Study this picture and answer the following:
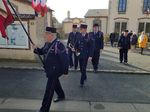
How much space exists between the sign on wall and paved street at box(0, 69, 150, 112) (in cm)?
185

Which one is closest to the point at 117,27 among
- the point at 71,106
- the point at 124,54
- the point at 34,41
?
the point at 124,54

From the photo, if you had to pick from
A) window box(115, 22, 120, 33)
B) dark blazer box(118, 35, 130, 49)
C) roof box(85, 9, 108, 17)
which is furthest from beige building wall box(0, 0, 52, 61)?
roof box(85, 9, 108, 17)

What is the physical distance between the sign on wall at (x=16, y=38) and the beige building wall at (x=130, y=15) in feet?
72.4

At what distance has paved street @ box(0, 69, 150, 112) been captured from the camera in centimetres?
654

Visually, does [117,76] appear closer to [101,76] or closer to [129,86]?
[101,76]

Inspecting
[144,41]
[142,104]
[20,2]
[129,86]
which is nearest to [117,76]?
[129,86]

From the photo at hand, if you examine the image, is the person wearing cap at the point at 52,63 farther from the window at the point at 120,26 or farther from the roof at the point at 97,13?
the roof at the point at 97,13

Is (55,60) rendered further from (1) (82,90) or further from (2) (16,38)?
(2) (16,38)

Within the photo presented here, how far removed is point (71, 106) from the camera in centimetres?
589

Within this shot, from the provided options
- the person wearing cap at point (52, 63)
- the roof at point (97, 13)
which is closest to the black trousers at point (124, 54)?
the person wearing cap at point (52, 63)

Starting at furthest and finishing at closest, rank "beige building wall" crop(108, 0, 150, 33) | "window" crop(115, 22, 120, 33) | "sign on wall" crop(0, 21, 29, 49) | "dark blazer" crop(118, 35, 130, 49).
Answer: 1. "window" crop(115, 22, 120, 33)
2. "beige building wall" crop(108, 0, 150, 33)
3. "dark blazer" crop(118, 35, 130, 49)
4. "sign on wall" crop(0, 21, 29, 49)

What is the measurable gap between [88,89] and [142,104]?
5.87ft

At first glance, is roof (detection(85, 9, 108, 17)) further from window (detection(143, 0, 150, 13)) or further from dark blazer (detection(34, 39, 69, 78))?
dark blazer (detection(34, 39, 69, 78))

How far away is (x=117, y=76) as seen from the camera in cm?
913
